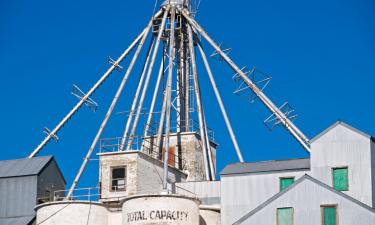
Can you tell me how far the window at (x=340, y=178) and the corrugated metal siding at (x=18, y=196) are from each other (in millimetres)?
22703

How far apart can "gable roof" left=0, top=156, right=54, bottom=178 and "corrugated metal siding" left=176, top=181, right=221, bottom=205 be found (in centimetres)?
1039

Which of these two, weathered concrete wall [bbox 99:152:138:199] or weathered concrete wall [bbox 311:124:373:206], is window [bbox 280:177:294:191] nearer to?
weathered concrete wall [bbox 311:124:373:206]

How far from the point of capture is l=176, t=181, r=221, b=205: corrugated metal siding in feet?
232

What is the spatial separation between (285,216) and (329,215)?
2.64 meters

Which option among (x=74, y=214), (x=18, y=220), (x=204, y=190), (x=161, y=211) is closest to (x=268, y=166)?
(x=204, y=190)

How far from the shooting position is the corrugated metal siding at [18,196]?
2874 inches

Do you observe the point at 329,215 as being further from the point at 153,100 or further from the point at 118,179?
the point at 153,100

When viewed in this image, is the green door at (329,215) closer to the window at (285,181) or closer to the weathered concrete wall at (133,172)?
the window at (285,181)

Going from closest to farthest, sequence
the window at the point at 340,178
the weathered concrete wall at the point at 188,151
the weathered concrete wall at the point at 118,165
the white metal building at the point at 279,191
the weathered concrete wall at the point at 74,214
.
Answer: the white metal building at the point at 279,191 → the window at the point at 340,178 → the weathered concrete wall at the point at 74,214 → the weathered concrete wall at the point at 118,165 → the weathered concrete wall at the point at 188,151

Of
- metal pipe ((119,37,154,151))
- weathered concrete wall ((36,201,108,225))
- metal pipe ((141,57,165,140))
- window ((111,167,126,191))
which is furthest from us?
metal pipe ((141,57,165,140))

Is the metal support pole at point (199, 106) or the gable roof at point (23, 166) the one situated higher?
the metal support pole at point (199, 106)

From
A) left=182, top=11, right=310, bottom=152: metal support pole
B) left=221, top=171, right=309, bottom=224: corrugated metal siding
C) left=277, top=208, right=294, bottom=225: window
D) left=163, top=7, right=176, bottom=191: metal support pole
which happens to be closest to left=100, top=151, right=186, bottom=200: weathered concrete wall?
left=163, top=7, right=176, bottom=191: metal support pole

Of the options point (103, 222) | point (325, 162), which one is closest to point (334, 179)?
point (325, 162)

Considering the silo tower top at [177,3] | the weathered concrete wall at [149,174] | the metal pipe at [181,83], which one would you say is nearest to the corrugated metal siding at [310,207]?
the weathered concrete wall at [149,174]
